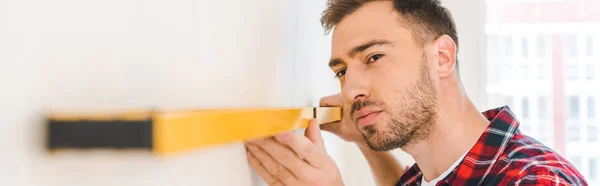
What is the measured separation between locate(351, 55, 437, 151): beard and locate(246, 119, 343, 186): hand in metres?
0.22

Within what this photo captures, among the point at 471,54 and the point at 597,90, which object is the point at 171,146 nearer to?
the point at 471,54

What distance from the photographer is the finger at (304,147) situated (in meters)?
0.92

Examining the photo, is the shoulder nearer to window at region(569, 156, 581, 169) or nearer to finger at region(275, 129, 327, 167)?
finger at region(275, 129, 327, 167)

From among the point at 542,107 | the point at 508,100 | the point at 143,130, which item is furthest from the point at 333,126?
the point at 542,107

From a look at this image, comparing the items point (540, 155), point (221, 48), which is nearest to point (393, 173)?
point (540, 155)

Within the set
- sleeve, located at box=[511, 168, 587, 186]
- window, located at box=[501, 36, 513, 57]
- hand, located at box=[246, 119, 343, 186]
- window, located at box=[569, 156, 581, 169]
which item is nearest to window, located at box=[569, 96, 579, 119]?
window, located at box=[569, 156, 581, 169]

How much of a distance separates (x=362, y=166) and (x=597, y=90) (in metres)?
1.02

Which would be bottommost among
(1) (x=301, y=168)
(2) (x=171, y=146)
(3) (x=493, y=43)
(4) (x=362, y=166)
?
(4) (x=362, y=166)

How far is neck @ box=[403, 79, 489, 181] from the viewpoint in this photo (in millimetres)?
1342

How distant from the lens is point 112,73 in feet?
1.48

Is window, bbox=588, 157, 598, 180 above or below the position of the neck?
below

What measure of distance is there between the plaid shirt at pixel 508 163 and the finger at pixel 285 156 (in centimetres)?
38

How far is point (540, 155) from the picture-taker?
113 centimetres

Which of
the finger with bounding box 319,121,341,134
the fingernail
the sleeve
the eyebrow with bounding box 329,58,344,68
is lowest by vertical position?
the sleeve
